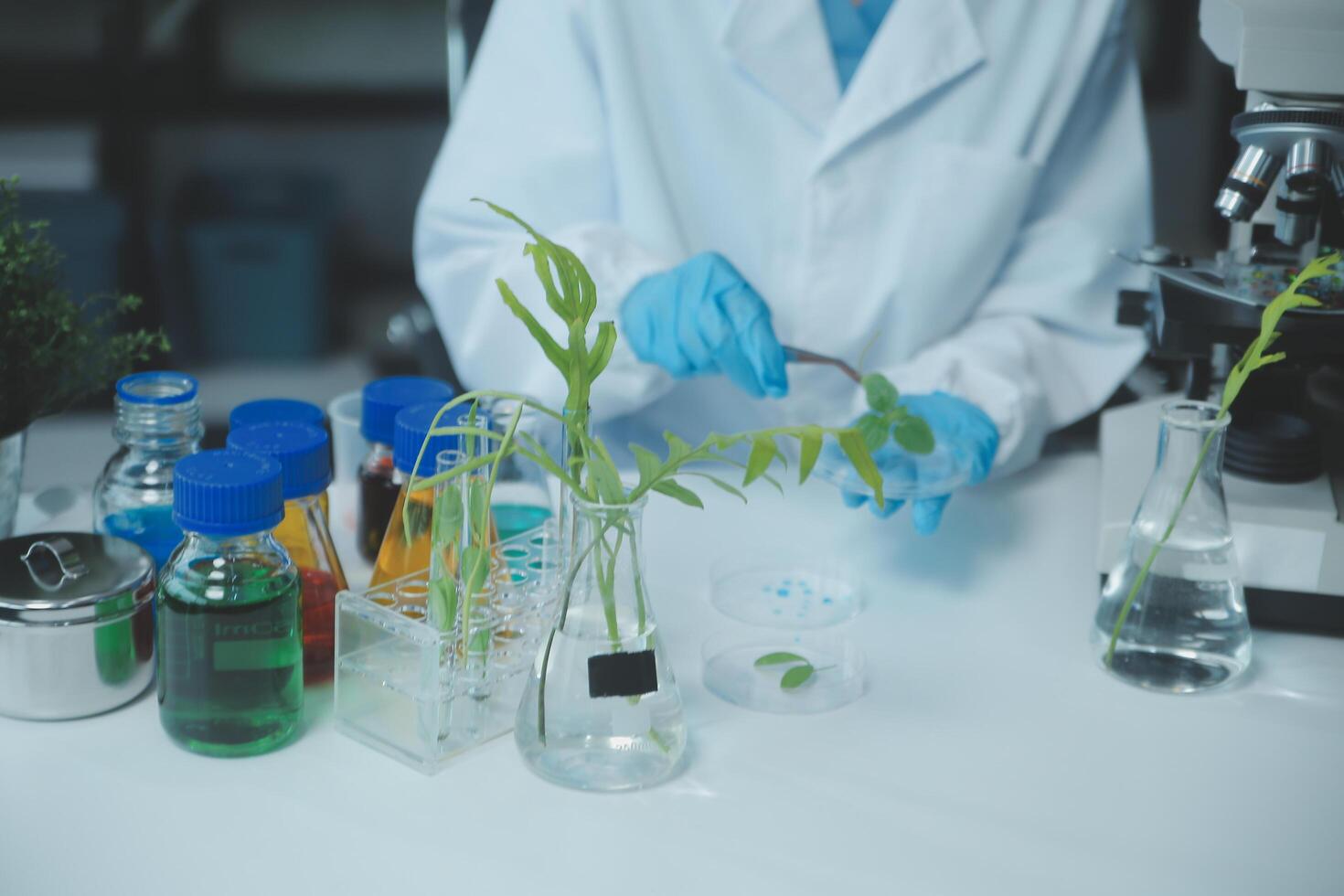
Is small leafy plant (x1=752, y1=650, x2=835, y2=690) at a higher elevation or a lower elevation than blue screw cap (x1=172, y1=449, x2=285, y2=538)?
lower

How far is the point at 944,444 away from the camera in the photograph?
4.01 feet

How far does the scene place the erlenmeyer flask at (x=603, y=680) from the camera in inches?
30.7

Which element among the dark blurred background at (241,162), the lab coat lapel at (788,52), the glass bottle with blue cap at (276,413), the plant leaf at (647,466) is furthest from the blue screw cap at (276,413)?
the dark blurred background at (241,162)

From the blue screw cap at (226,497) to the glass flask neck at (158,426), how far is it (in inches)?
6.3

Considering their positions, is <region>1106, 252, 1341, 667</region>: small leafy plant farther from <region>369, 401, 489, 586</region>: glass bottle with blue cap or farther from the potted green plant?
the potted green plant

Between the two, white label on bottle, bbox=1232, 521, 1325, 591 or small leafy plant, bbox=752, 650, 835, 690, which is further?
white label on bottle, bbox=1232, 521, 1325, 591

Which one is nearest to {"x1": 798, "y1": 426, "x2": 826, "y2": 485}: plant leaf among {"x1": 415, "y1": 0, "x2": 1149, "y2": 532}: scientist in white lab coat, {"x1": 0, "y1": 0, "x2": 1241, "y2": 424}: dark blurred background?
{"x1": 415, "y1": 0, "x2": 1149, "y2": 532}: scientist in white lab coat

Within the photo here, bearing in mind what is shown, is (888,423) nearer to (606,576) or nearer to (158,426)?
(606,576)

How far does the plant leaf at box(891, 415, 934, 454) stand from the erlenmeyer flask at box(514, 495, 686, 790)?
0.35 meters

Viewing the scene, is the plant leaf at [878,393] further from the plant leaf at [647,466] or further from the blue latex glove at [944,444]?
the plant leaf at [647,466]

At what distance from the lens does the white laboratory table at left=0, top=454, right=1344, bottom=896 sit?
0.75 metres

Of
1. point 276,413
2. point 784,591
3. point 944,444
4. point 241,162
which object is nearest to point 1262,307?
point 944,444

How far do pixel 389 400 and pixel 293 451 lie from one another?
0.12m

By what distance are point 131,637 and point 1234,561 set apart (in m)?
0.81
